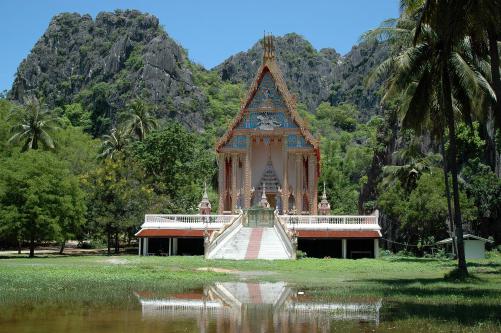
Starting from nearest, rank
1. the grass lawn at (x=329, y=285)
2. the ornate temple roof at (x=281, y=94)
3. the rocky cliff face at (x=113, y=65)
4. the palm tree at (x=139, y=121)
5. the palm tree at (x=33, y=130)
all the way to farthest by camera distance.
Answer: the grass lawn at (x=329, y=285) → the ornate temple roof at (x=281, y=94) → the palm tree at (x=33, y=130) → the palm tree at (x=139, y=121) → the rocky cliff face at (x=113, y=65)

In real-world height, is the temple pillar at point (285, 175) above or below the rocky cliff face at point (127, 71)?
below

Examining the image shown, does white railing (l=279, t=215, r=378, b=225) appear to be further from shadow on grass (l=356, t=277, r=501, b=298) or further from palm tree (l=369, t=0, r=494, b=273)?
shadow on grass (l=356, t=277, r=501, b=298)

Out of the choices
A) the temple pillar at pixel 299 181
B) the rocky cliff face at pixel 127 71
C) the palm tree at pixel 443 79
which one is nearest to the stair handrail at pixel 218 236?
the temple pillar at pixel 299 181

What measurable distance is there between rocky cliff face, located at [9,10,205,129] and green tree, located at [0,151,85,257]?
8025cm

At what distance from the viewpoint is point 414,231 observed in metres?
49.8

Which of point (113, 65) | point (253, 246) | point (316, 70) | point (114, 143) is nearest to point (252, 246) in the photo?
point (253, 246)

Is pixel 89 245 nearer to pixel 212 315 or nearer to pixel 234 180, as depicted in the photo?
pixel 234 180

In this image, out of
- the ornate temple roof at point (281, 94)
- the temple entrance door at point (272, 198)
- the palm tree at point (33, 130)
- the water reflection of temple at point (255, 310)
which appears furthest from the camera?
the palm tree at point (33, 130)

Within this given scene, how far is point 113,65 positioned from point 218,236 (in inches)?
4033

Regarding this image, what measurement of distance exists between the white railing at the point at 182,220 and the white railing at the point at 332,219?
3.91 m

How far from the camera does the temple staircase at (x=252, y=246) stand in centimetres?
3847

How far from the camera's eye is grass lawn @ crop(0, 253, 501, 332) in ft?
49.1

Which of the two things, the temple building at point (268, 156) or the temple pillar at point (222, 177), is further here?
the temple pillar at point (222, 177)

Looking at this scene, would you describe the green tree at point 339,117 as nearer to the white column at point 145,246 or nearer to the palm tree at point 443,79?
the white column at point 145,246
